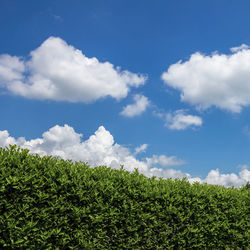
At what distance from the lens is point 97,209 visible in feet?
→ 27.0

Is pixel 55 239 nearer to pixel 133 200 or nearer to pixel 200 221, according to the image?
pixel 133 200

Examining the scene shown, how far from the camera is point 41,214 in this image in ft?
23.9

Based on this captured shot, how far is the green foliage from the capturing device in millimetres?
7043

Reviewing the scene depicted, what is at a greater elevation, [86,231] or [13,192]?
[13,192]

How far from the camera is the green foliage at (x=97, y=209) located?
7.04 m

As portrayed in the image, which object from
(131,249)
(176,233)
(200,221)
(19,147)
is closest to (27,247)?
(19,147)

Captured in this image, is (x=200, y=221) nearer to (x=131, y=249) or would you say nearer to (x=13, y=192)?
(x=131, y=249)

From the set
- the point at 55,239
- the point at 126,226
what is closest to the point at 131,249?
the point at 126,226

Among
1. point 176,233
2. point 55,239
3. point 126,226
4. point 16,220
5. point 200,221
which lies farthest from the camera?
point 200,221

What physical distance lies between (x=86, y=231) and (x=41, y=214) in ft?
4.68

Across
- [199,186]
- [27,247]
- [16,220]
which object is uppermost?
[199,186]

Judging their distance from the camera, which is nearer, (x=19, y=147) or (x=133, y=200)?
(x=19, y=147)

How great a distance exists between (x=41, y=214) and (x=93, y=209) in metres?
1.51

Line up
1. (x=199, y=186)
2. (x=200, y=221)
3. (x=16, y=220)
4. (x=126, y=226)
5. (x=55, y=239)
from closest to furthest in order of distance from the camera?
(x=16, y=220) < (x=55, y=239) < (x=126, y=226) < (x=200, y=221) < (x=199, y=186)
